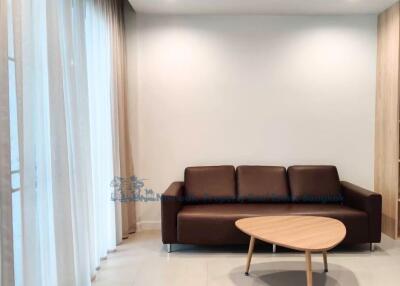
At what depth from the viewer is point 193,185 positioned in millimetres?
3721

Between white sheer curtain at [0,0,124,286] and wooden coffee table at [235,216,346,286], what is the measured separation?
1.34m

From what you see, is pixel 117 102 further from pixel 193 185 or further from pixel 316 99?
pixel 316 99

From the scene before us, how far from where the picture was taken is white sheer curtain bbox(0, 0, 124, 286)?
1.71 meters

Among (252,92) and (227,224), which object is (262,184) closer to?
(227,224)

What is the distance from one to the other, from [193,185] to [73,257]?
5.65 feet

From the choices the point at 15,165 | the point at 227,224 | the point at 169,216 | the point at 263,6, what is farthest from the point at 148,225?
the point at 263,6

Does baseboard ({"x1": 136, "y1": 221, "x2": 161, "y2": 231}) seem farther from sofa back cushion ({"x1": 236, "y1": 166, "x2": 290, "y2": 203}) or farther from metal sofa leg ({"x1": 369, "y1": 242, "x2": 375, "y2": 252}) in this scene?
metal sofa leg ({"x1": 369, "y1": 242, "x2": 375, "y2": 252})

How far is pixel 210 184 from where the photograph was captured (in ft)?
12.2

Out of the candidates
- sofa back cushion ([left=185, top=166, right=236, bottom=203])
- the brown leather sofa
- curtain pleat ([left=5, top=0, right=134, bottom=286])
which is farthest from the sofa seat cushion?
curtain pleat ([left=5, top=0, right=134, bottom=286])

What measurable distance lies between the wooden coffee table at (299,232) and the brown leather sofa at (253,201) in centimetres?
39

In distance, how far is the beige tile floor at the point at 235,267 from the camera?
2.62m

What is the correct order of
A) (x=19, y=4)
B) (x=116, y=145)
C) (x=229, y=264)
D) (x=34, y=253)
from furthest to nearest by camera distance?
(x=116, y=145) < (x=229, y=264) < (x=34, y=253) < (x=19, y=4)

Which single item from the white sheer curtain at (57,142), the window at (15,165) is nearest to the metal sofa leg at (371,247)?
the white sheer curtain at (57,142)

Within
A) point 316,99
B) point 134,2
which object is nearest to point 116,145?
point 134,2
